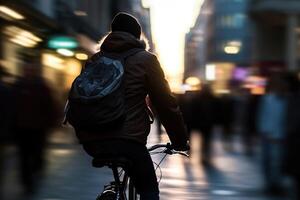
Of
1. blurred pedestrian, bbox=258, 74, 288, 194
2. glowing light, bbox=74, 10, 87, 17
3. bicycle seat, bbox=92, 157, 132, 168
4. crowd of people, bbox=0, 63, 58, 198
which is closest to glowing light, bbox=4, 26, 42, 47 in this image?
crowd of people, bbox=0, 63, 58, 198

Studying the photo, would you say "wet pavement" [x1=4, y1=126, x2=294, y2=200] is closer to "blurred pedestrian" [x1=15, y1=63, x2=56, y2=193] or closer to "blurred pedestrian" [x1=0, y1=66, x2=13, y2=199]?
"blurred pedestrian" [x1=15, y1=63, x2=56, y2=193]

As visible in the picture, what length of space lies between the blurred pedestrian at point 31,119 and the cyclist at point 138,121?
5573 mm

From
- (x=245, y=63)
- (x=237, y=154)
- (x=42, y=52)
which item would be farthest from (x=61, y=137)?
(x=245, y=63)

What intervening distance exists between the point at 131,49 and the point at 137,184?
83cm

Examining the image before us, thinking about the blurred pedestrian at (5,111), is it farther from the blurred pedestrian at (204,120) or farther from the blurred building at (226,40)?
the blurred building at (226,40)

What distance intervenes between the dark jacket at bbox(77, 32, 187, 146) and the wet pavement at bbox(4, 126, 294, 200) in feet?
16.0

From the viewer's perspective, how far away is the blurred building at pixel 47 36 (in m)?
19.7

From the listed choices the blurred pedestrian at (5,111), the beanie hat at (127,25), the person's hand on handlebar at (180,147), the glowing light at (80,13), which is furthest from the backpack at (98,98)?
the glowing light at (80,13)

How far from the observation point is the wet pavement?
10062 mm

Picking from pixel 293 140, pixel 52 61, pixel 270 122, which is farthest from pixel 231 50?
pixel 293 140

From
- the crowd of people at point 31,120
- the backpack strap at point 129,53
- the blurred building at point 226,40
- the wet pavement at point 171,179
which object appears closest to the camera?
the backpack strap at point 129,53

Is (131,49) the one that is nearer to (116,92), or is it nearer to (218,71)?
(116,92)

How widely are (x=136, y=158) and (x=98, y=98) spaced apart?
466mm

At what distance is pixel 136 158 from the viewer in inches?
180
